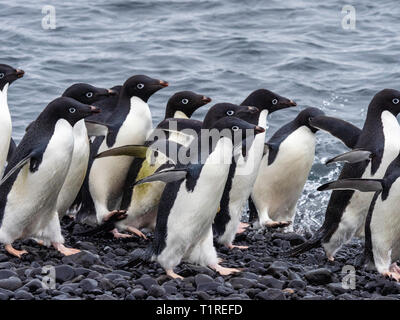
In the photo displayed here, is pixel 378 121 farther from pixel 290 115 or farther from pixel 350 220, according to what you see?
pixel 290 115

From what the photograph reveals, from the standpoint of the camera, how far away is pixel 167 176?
566 cm

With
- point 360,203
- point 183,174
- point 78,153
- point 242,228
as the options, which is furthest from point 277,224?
point 183,174

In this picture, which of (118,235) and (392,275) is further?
(118,235)

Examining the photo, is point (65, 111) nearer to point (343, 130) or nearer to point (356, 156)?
point (356, 156)

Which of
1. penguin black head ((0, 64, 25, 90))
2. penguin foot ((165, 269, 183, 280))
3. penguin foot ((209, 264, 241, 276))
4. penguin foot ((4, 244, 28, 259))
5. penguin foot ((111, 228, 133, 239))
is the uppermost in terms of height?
penguin black head ((0, 64, 25, 90))

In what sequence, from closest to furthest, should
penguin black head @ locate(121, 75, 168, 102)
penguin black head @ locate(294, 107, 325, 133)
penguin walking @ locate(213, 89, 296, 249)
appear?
penguin walking @ locate(213, 89, 296, 249) < penguin black head @ locate(121, 75, 168, 102) < penguin black head @ locate(294, 107, 325, 133)

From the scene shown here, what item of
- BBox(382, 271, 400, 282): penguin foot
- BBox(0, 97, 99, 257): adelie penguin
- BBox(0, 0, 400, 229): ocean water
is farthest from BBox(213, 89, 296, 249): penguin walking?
BBox(0, 0, 400, 229): ocean water

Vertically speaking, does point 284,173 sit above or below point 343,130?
below

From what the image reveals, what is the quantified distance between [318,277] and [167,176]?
3.54ft

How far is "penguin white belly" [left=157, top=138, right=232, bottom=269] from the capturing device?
18.9ft

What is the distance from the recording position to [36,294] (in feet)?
16.4

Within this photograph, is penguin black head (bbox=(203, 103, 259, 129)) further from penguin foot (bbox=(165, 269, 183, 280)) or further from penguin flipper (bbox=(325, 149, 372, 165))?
penguin foot (bbox=(165, 269, 183, 280))

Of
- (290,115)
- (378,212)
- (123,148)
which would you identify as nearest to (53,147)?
(123,148)

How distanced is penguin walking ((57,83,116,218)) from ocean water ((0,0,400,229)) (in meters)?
4.37
